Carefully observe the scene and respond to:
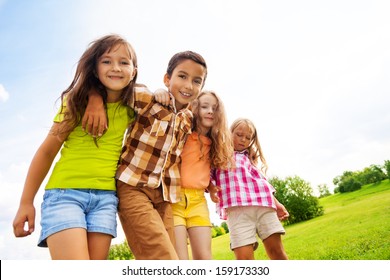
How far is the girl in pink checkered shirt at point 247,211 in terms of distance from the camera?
3.71 meters

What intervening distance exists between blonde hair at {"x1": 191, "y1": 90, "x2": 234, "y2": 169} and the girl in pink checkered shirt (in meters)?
0.27

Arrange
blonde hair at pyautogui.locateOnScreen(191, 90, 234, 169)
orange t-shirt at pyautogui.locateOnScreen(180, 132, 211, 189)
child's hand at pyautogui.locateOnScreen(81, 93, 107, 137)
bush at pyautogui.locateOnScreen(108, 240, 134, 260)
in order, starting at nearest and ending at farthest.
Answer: child's hand at pyautogui.locateOnScreen(81, 93, 107, 137), orange t-shirt at pyautogui.locateOnScreen(180, 132, 211, 189), blonde hair at pyautogui.locateOnScreen(191, 90, 234, 169), bush at pyautogui.locateOnScreen(108, 240, 134, 260)

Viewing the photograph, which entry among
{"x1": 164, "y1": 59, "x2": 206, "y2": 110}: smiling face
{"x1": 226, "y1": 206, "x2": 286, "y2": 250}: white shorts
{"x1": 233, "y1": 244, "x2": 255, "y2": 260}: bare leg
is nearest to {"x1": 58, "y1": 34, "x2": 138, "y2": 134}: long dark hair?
{"x1": 164, "y1": 59, "x2": 206, "y2": 110}: smiling face

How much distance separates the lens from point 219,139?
344 cm

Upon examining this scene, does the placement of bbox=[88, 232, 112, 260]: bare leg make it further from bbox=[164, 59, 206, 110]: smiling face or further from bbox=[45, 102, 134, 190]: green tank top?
bbox=[164, 59, 206, 110]: smiling face

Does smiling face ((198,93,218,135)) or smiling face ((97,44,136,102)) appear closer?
smiling face ((97,44,136,102))

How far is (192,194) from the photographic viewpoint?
3273mm

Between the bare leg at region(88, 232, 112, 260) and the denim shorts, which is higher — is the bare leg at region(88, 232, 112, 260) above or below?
below

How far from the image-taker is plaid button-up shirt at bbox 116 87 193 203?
9.30 ft

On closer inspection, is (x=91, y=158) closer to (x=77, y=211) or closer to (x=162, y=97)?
(x=77, y=211)
